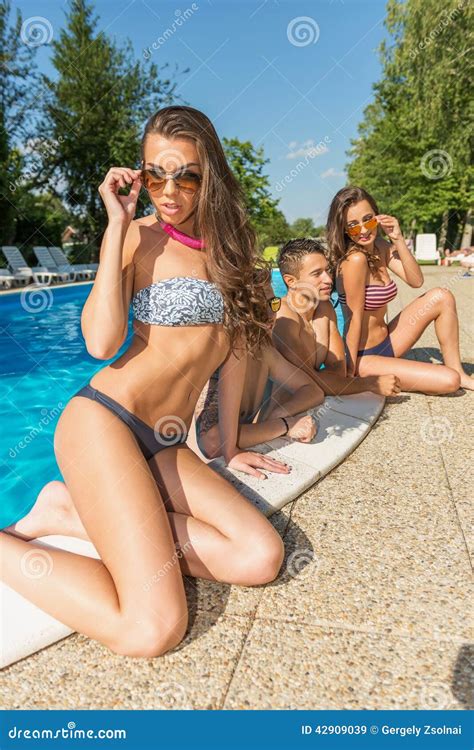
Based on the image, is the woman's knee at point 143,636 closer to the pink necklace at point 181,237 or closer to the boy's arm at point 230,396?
the boy's arm at point 230,396

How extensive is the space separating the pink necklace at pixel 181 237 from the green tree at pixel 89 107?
80.1 feet

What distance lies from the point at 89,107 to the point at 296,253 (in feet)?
82.8

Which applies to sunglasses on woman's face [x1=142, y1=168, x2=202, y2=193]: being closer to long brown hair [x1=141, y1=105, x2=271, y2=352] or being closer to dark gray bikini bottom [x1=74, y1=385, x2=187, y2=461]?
long brown hair [x1=141, y1=105, x2=271, y2=352]

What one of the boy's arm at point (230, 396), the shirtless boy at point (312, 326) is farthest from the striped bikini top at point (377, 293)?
the boy's arm at point (230, 396)

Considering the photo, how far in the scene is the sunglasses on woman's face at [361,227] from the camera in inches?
179

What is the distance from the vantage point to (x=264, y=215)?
93.4ft

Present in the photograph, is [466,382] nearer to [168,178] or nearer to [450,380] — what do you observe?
[450,380]

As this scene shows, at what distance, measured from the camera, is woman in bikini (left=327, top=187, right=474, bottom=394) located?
465cm

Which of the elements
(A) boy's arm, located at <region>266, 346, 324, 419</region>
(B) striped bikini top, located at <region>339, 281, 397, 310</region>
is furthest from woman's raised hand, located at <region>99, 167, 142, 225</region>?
(B) striped bikini top, located at <region>339, 281, 397, 310</region>

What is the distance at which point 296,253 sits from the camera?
427 centimetres

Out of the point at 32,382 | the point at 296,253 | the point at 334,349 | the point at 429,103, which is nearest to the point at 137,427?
the point at 296,253

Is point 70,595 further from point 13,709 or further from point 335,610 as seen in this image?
point 335,610

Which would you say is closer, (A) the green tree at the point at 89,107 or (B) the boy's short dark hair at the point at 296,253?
(B) the boy's short dark hair at the point at 296,253
